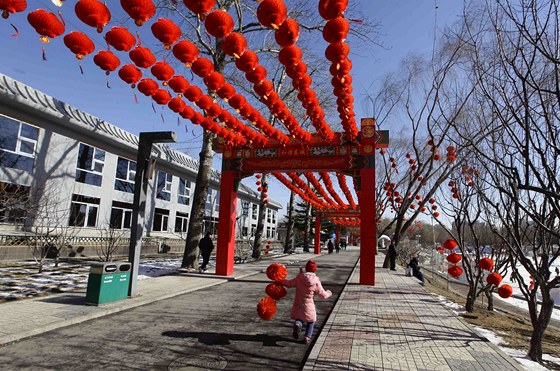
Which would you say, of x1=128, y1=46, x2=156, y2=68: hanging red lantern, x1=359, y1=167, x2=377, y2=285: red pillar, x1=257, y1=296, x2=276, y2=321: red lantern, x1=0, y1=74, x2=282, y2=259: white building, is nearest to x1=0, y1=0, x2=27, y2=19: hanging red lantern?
x1=128, y1=46, x2=156, y2=68: hanging red lantern

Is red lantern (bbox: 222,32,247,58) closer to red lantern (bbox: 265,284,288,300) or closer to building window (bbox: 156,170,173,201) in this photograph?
red lantern (bbox: 265,284,288,300)

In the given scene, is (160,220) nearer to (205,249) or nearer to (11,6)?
(205,249)

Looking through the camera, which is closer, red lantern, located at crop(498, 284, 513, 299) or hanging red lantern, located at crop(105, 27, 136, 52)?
hanging red lantern, located at crop(105, 27, 136, 52)

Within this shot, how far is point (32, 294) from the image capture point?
324 inches

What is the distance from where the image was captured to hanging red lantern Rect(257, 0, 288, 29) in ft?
14.2

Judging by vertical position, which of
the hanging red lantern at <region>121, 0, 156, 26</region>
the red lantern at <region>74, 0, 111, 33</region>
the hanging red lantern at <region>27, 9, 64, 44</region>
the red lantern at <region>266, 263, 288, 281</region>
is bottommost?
the red lantern at <region>266, 263, 288, 281</region>

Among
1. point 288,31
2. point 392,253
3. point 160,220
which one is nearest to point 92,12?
point 288,31

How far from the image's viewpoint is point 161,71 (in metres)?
6.36

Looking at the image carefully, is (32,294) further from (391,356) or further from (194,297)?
(391,356)

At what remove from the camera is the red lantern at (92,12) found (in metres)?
4.32

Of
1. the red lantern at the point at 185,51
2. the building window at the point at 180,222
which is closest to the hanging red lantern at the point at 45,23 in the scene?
the red lantern at the point at 185,51

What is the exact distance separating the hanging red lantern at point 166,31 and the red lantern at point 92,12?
0.67 m

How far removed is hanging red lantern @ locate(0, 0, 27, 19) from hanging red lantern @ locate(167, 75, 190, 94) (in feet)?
10.7

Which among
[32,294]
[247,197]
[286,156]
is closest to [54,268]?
[32,294]
